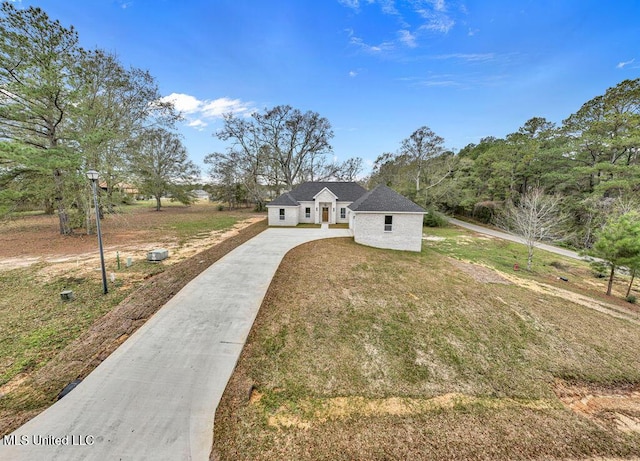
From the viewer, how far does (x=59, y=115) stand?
45.0 ft

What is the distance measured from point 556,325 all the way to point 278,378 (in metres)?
9.48

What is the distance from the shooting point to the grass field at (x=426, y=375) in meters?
3.87

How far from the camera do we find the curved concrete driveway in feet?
10.9

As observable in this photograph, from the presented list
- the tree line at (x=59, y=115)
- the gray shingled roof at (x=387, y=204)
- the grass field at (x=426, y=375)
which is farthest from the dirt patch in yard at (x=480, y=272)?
the tree line at (x=59, y=115)

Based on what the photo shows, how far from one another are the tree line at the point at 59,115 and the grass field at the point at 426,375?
1509 centimetres

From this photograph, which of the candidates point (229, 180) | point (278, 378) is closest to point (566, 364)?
point (278, 378)

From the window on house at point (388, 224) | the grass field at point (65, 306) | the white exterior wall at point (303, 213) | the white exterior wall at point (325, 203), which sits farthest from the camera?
the white exterior wall at point (303, 213)

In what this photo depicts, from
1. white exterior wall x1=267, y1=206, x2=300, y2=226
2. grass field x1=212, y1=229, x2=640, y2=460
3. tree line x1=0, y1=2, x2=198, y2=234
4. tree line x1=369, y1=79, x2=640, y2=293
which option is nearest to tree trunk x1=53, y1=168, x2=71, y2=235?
tree line x1=0, y1=2, x2=198, y2=234

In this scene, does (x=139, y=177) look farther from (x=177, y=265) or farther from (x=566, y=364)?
(x=566, y=364)

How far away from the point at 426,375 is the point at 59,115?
22.3 meters

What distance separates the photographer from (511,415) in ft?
15.0

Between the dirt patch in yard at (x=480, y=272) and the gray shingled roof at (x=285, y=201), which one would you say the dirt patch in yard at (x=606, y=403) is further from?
the gray shingled roof at (x=285, y=201)

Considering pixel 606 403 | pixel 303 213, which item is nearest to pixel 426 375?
pixel 606 403

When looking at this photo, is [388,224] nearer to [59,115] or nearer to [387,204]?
[387,204]
